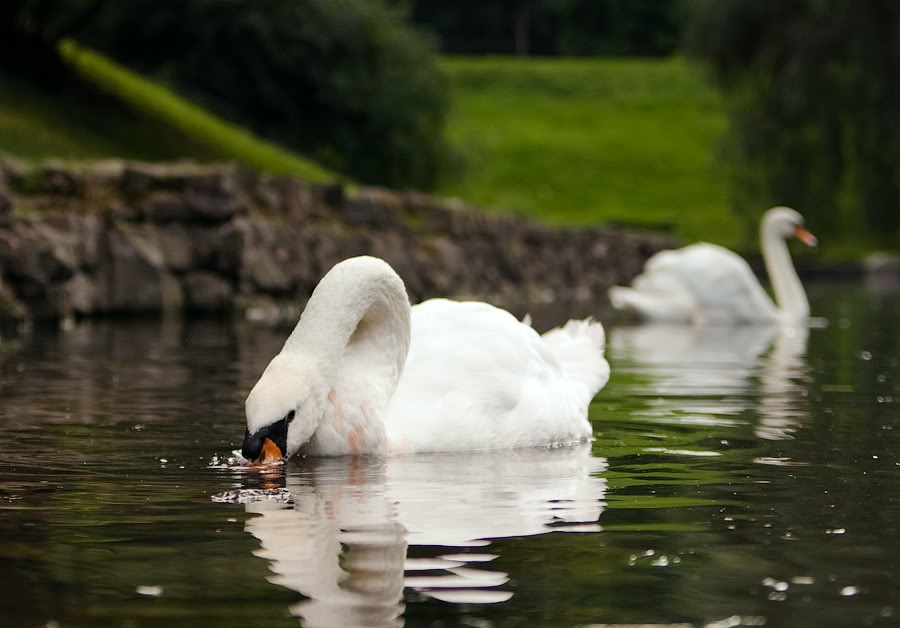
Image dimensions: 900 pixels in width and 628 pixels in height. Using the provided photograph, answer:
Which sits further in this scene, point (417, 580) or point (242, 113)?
point (242, 113)

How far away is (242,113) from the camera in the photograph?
126ft

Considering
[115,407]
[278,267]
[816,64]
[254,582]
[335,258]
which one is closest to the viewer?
[254,582]

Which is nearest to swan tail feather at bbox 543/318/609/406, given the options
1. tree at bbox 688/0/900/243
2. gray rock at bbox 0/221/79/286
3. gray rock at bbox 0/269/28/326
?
gray rock at bbox 0/269/28/326

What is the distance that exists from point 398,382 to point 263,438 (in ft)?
3.16

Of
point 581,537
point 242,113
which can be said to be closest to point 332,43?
point 242,113

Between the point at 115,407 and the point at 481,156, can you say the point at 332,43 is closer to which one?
the point at 481,156

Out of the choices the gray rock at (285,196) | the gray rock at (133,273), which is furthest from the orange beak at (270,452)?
the gray rock at (285,196)

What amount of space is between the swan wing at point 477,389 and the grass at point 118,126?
62.3ft

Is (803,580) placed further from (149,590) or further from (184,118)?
(184,118)

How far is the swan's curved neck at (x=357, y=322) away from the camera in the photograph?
21.4 ft

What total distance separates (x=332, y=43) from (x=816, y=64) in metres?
9.99

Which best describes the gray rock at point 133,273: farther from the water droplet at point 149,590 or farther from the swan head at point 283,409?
the water droplet at point 149,590

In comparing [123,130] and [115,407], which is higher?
[123,130]

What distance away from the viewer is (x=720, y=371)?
12.1m
